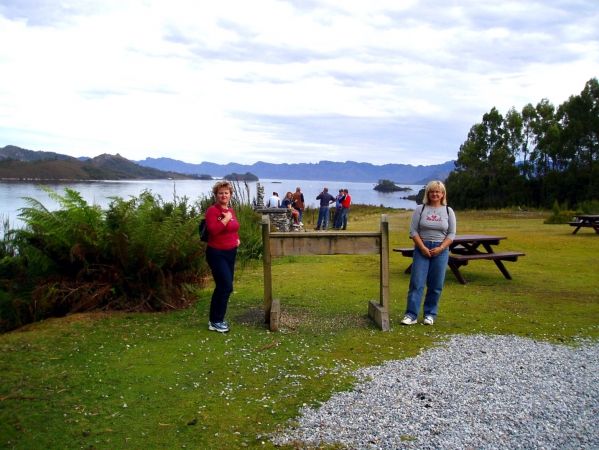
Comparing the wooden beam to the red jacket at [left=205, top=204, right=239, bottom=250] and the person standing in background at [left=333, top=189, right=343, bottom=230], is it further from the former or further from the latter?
the person standing in background at [left=333, top=189, right=343, bottom=230]

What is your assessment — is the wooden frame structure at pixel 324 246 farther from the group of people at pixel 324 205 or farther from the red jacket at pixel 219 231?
the group of people at pixel 324 205

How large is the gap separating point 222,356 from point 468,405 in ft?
7.33

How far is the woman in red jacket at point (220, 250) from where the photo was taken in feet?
18.5

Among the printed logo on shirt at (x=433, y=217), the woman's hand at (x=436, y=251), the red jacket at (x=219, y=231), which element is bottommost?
the woman's hand at (x=436, y=251)

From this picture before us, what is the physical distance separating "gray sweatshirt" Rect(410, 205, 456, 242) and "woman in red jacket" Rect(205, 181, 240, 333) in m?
2.13

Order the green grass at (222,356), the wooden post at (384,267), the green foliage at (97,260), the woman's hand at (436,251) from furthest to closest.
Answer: the green foliage at (97,260) → the woman's hand at (436,251) → the wooden post at (384,267) → the green grass at (222,356)

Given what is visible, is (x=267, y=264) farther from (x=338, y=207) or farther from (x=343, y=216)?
(x=338, y=207)

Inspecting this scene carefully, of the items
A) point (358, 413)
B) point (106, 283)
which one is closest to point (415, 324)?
point (358, 413)

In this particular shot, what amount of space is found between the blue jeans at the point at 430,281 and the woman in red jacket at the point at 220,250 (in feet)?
6.96

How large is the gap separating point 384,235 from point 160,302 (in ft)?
9.72

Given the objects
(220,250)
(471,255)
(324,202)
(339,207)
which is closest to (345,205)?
(339,207)

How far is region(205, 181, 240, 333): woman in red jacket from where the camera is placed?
5652 mm

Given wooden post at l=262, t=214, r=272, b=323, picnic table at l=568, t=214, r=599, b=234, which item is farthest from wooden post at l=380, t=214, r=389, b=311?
picnic table at l=568, t=214, r=599, b=234

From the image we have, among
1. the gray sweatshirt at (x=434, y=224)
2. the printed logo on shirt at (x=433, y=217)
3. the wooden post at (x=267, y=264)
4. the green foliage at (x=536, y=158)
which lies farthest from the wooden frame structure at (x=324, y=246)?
the green foliage at (x=536, y=158)
